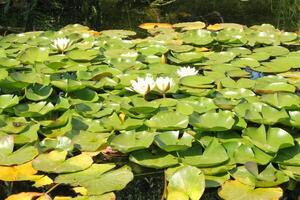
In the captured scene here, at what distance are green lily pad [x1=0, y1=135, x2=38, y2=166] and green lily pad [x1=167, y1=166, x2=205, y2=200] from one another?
575 millimetres

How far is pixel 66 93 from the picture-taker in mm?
2229

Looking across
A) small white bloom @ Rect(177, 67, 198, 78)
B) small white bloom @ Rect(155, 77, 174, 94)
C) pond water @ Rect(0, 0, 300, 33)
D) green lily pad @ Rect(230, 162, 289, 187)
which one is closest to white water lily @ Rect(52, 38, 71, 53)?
small white bloom @ Rect(177, 67, 198, 78)

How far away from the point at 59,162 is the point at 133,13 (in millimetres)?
2881

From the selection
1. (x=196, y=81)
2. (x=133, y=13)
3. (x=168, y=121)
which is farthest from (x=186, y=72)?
(x=133, y=13)

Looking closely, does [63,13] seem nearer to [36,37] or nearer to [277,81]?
[36,37]

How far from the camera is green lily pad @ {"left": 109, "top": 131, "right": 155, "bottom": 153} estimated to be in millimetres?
1756

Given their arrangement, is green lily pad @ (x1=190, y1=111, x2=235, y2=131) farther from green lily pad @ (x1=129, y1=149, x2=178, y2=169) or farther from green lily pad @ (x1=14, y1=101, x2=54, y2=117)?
green lily pad @ (x1=14, y1=101, x2=54, y2=117)

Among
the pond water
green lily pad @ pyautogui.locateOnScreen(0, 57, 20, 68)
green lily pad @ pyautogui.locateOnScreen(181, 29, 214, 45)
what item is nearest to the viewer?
green lily pad @ pyautogui.locateOnScreen(0, 57, 20, 68)

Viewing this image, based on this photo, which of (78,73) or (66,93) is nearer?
(66,93)

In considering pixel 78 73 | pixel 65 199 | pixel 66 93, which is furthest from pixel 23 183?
pixel 78 73

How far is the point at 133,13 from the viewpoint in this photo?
14.5 feet

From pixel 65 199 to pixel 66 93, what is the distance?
771 mm

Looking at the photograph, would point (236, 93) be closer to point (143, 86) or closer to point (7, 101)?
point (143, 86)

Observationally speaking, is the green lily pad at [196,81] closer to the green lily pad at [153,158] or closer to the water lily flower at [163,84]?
the water lily flower at [163,84]
